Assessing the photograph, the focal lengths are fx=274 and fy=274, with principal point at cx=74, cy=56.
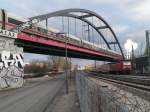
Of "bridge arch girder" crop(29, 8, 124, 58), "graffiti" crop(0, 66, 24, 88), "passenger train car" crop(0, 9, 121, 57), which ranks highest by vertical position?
"bridge arch girder" crop(29, 8, 124, 58)

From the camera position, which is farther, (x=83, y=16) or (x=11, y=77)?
(x=83, y=16)

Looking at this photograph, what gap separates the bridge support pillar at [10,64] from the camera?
38.8 meters

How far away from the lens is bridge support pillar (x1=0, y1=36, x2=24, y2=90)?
127ft

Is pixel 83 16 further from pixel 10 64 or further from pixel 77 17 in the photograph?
pixel 10 64

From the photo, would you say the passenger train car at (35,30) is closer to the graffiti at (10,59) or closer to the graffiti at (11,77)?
the graffiti at (10,59)

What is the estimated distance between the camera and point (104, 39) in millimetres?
128625

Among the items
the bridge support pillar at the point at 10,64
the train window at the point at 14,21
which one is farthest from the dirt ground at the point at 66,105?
the train window at the point at 14,21

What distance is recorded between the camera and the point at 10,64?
41.0m

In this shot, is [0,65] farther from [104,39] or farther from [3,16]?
[104,39]

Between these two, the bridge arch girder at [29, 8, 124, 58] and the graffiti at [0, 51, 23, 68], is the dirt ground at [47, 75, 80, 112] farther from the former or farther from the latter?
the bridge arch girder at [29, 8, 124, 58]

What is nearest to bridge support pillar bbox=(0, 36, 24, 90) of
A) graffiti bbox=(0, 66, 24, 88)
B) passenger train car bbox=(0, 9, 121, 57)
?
graffiti bbox=(0, 66, 24, 88)

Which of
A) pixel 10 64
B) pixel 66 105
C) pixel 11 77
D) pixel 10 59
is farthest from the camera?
pixel 10 59

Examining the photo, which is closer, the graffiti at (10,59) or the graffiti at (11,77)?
the graffiti at (11,77)

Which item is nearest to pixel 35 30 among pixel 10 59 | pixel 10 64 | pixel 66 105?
pixel 10 59
